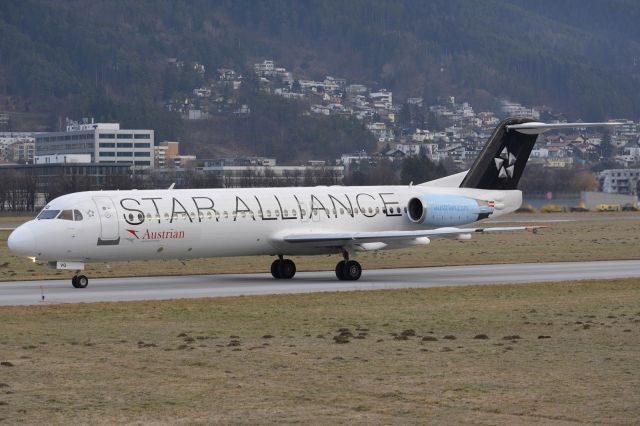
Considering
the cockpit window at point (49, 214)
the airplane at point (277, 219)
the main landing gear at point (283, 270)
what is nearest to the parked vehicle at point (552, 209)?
the airplane at point (277, 219)

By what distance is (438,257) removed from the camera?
175 feet

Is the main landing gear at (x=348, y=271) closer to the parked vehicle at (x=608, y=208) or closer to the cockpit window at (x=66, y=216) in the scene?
the cockpit window at (x=66, y=216)

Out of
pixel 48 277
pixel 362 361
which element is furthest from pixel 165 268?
pixel 362 361

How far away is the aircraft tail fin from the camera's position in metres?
46.1

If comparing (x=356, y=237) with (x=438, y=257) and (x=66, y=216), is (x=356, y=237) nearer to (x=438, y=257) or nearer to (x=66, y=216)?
(x=66, y=216)

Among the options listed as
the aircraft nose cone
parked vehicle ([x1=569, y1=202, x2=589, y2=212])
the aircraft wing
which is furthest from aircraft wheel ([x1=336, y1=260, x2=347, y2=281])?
parked vehicle ([x1=569, y1=202, x2=589, y2=212])

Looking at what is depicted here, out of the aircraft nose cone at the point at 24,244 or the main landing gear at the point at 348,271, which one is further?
the main landing gear at the point at 348,271

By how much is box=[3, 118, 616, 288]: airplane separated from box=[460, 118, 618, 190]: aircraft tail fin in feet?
0.12

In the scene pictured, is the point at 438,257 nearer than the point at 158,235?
No

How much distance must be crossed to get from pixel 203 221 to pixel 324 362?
17.7m

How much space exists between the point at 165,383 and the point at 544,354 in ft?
22.9

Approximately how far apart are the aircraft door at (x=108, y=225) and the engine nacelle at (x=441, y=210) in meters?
11.1

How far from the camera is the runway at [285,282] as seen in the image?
35.2 metres

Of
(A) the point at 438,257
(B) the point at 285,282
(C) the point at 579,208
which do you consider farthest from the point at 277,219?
(C) the point at 579,208
